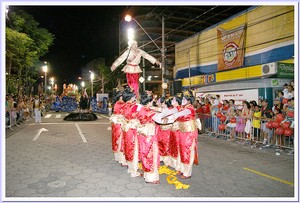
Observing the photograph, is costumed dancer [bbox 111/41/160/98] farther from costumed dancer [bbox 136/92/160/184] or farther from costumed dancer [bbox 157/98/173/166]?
costumed dancer [bbox 136/92/160/184]

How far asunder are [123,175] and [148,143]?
1226mm

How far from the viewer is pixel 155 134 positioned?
15.8 feet

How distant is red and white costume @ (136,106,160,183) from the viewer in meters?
4.69

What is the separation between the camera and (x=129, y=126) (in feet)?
16.8

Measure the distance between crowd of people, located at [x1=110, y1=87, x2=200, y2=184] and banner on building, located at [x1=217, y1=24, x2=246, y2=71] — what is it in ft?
41.7

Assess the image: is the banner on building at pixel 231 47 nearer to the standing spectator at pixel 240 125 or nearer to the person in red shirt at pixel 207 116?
A: the person in red shirt at pixel 207 116

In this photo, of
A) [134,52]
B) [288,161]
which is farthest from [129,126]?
[288,161]

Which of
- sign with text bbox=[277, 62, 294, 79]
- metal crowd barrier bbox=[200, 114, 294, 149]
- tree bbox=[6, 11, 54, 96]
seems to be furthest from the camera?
tree bbox=[6, 11, 54, 96]

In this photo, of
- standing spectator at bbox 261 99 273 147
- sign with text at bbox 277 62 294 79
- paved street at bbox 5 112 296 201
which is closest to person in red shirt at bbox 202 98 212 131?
paved street at bbox 5 112 296 201

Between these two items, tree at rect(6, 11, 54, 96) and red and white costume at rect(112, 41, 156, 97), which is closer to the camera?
red and white costume at rect(112, 41, 156, 97)

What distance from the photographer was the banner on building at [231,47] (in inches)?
647

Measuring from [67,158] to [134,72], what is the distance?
10.7 ft

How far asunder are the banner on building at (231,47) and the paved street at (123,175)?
9.92m

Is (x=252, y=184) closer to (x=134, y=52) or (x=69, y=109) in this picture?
(x=134, y=52)
